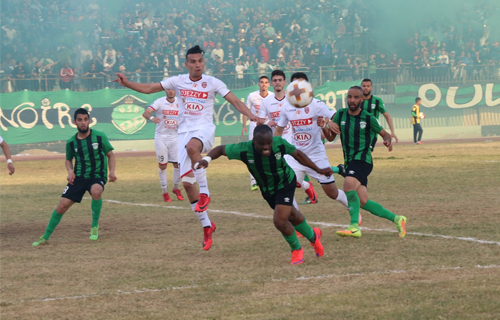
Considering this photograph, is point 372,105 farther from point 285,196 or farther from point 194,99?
point 285,196

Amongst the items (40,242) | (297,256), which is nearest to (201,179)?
(297,256)

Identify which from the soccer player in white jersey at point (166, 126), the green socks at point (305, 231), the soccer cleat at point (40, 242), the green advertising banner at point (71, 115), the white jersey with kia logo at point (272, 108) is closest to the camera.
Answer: the green socks at point (305, 231)

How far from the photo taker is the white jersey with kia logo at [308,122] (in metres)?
9.52

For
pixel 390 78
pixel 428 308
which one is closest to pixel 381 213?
pixel 428 308

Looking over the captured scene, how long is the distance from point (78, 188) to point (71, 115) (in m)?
18.5

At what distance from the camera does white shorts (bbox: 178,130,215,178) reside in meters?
8.34

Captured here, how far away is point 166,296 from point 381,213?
3.61m

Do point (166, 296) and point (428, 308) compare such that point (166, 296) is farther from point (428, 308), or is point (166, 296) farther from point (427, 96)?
point (427, 96)

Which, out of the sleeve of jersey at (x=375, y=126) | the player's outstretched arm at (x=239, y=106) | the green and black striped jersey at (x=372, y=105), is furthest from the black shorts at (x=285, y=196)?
the green and black striped jersey at (x=372, y=105)

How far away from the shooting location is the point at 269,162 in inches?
270

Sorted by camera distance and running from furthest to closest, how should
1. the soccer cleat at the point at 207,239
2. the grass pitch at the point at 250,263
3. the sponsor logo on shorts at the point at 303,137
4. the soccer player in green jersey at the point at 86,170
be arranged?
the sponsor logo on shorts at the point at 303,137 → the soccer player in green jersey at the point at 86,170 → the soccer cleat at the point at 207,239 → the grass pitch at the point at 250,263

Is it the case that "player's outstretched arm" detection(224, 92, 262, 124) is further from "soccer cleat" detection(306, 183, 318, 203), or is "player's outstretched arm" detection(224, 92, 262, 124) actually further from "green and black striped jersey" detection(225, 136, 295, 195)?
"soccer cleat" detection(306, 183, 318, 203)

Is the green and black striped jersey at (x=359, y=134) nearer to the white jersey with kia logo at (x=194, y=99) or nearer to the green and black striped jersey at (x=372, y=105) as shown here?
the white jersey with kia logo at (x=194, y=99)

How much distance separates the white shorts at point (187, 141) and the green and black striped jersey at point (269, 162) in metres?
1.42
